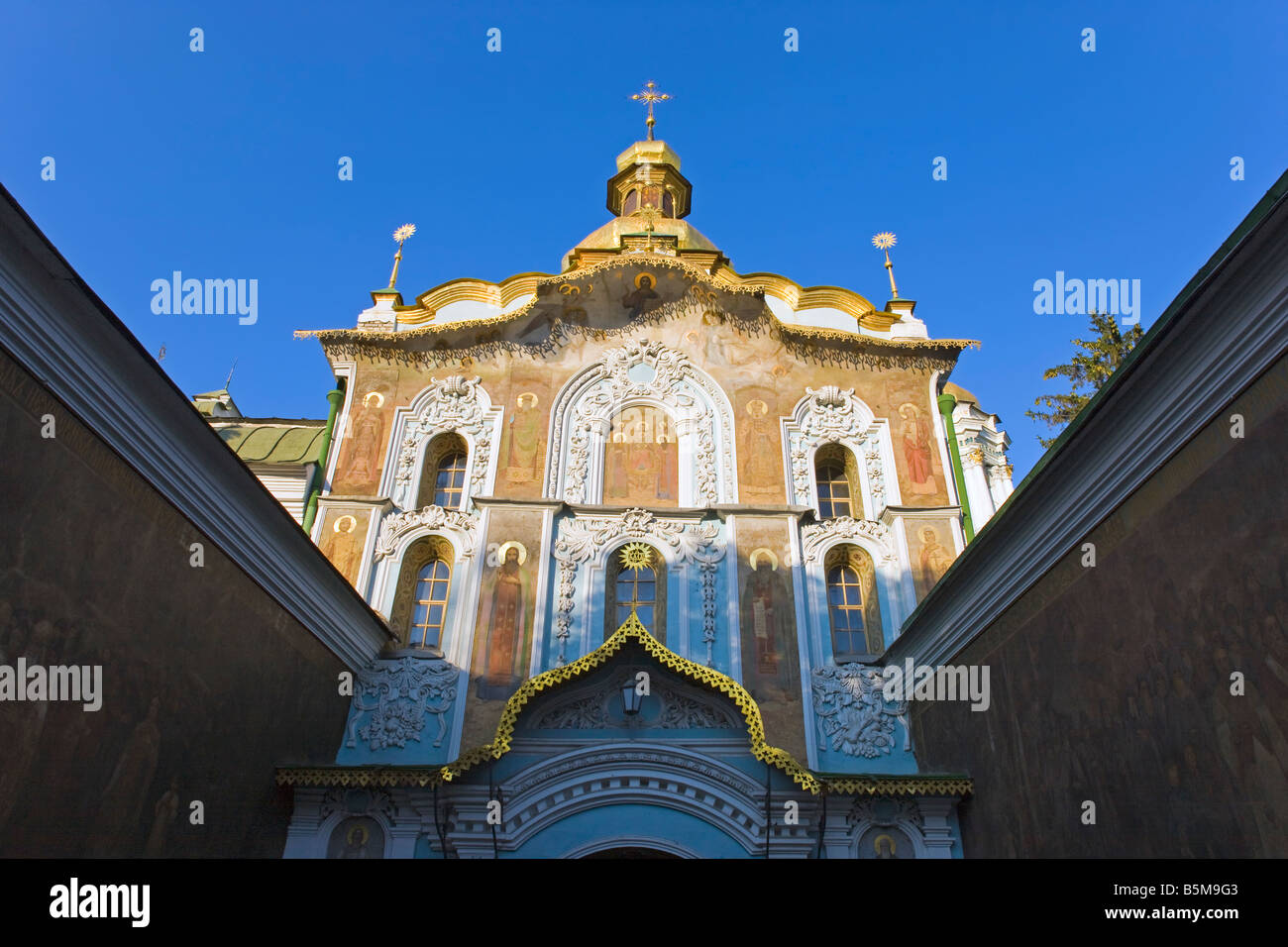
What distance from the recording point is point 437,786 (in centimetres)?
970

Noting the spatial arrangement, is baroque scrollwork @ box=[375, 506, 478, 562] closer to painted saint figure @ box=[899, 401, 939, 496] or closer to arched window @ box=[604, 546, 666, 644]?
arched window @ box=[604, 546, 666, 644]

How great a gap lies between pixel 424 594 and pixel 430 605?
204mm

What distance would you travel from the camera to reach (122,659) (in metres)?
6.47

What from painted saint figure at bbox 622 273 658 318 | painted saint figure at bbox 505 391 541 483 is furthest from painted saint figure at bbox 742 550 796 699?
painted saint figure at bbox 622 273 658 318

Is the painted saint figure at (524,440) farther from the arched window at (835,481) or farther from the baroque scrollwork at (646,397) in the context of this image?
the arched window at (835,481)

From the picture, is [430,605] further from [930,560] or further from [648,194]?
[648,194]

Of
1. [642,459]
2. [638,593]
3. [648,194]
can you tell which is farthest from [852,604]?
Result: [648,194]

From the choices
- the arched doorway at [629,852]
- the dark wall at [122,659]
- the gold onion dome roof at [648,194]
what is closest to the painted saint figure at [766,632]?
the arched doorway at [629,852]

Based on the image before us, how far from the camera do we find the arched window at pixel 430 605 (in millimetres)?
11328

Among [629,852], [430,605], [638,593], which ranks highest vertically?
[638,593]

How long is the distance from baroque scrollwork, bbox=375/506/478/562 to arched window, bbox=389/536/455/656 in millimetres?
201

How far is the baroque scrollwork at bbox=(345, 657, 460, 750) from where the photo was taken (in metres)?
10.5

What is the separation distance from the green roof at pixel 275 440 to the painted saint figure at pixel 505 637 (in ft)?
17.3
